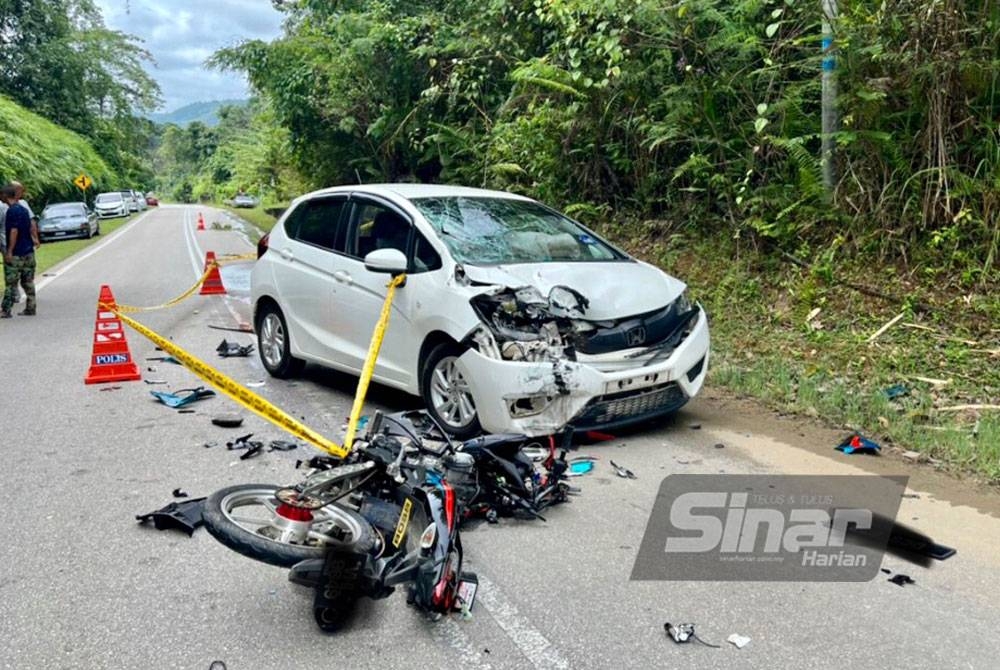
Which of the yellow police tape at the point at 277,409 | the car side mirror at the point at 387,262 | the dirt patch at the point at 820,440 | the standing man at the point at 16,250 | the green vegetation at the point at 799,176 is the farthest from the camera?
the standing man at the point at 16,250

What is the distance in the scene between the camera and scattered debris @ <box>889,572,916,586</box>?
153 inches

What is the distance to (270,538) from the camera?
3.60m

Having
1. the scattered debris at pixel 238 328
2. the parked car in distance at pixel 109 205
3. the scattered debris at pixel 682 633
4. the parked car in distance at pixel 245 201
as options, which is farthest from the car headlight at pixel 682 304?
the parked car in distance at pixel 245 201

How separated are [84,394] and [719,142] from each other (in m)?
7.39

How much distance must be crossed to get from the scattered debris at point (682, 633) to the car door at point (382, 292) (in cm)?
316

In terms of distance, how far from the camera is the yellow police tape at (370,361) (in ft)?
13.6

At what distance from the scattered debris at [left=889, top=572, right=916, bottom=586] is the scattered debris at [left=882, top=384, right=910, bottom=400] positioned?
9.46ft

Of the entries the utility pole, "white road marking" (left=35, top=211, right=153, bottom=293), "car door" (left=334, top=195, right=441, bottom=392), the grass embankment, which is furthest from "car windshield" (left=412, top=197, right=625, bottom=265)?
"white road marking" (left=35, top=211, right=153, bottom=293)

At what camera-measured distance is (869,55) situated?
27.1 ft

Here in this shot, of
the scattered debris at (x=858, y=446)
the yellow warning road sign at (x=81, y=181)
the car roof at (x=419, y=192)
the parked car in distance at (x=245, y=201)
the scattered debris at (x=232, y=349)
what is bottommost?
the parked car in distance at (x=245, y=201)

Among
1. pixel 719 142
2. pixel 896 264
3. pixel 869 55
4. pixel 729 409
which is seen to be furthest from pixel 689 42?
pixel 729 409

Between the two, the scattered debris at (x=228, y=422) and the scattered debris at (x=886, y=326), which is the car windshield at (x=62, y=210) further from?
the scattered debris at (x=886, y=326)

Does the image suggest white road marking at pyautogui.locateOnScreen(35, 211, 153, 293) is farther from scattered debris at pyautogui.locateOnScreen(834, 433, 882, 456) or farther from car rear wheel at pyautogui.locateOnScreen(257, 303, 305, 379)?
scattered debris at pyautogui.locateOnScreen(834, 433, 882, 456)

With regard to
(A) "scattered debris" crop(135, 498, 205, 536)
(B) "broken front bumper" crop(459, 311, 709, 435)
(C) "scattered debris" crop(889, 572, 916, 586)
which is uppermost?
(B) "broken front bumper" crop(459, 311, 709, 435)
